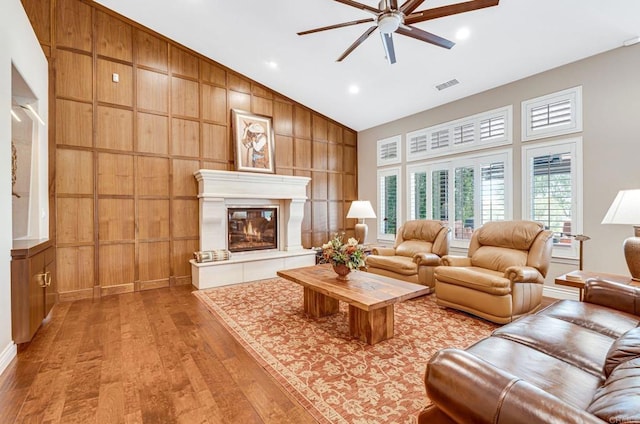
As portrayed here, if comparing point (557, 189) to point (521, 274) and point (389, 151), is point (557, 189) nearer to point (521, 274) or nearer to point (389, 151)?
point (521, 274)

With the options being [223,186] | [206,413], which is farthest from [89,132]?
[206,413]

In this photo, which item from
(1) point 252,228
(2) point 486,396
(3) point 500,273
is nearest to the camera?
(2) point 486,396

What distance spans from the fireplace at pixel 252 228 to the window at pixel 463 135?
3161mm

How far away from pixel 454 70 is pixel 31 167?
226 inches

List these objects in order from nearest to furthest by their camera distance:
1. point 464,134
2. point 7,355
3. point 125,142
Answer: point 7,355
point 125,142
point 464,134

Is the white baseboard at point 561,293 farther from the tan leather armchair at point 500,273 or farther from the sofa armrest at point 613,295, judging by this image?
the sofa armrest at point 613,295

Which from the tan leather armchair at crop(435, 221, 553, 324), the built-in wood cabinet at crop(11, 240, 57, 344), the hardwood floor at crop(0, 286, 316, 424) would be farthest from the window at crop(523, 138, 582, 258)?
the built-in wood cabinet at crop(11, 240, 57, 344)

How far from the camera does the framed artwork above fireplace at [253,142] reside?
546 centimetres

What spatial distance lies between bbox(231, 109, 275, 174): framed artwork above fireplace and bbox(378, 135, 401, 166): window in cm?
252

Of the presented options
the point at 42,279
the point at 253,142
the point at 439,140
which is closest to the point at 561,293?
the point at 439,140

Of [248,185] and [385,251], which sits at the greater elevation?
[248,185]

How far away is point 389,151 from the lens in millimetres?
6590

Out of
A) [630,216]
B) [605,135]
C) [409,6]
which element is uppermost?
[409,6]

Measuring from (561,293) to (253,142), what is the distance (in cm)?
549
